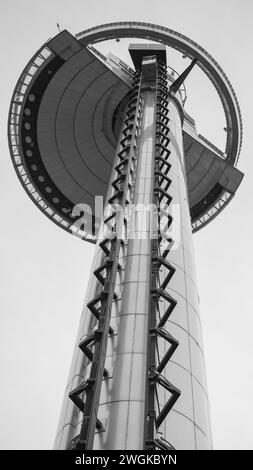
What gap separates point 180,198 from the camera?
A: 2236 cm

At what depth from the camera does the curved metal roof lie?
3500 cm

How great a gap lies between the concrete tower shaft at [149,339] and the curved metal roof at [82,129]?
14.9 metres

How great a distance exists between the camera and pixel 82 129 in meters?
38.6

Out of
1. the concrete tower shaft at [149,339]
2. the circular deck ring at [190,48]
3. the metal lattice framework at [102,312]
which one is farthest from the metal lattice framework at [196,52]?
the concrete tower shaft at [149,339]

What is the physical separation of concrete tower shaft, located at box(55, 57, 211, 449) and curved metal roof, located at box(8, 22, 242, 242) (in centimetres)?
1495

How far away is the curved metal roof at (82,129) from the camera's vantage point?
35000mm

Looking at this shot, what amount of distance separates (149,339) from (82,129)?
94.8ft

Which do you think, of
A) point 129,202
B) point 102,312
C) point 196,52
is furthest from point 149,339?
point 196,52

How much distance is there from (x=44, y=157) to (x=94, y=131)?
4.79 meters

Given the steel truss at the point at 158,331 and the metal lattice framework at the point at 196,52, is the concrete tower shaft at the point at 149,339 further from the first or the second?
the metal lattice framework at the point at 196,52

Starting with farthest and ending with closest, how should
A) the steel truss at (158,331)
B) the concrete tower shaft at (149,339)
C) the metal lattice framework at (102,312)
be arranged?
the concrete tower shaft at (149,339) < the steel truss at (158,331) < the metal lattice framework at (102,312)

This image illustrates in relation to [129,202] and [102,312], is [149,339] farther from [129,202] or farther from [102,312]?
[129,202]
